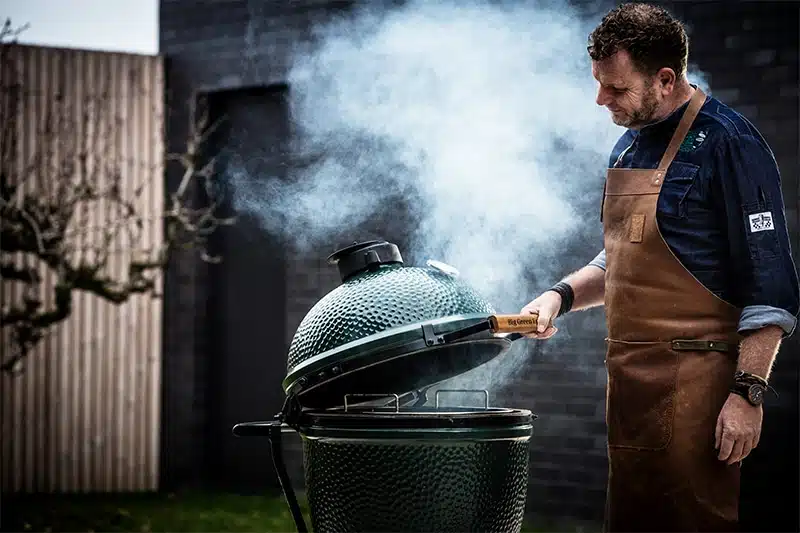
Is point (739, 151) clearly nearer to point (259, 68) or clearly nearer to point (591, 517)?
point (591, 517)

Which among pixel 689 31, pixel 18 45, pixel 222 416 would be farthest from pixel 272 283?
pixel 689 31

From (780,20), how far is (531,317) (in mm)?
3410

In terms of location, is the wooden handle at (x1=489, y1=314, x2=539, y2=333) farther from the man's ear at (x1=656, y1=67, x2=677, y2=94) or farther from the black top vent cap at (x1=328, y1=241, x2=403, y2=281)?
the man's ear at (x1=656, y1=67, x2=677, y2=94)

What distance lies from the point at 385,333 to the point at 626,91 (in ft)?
3.32

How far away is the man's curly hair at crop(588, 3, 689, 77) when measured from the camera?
3.16 m

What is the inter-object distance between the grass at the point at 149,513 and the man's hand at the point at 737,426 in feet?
11.9

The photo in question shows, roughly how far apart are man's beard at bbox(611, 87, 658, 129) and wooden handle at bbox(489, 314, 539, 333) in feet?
2.13

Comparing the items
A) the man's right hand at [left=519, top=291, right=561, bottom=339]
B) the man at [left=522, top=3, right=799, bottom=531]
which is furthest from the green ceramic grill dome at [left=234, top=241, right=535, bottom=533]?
the man at [left=522, top=3, right=799, bottom=531]

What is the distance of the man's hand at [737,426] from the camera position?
2.95m

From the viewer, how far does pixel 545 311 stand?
3.37 meters

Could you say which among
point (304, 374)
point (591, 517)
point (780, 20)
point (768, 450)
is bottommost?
point (591, 517)

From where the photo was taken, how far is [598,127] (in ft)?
18.9

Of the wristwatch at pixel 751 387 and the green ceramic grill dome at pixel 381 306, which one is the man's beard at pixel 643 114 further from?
the wristwatch at pixel 751 387

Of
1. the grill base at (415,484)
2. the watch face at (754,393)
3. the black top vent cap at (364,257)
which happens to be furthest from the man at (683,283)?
the black top vent cap at (364,257)
